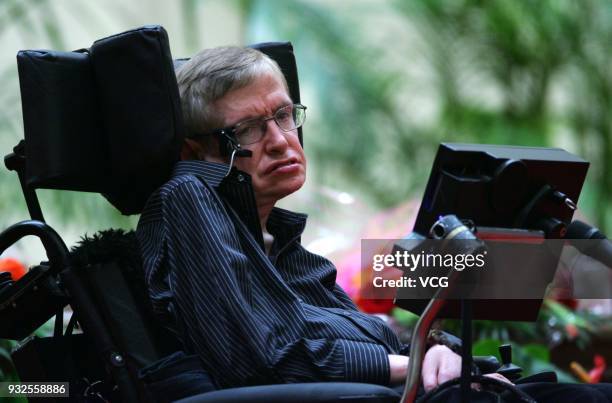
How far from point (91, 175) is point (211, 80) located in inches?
12.2

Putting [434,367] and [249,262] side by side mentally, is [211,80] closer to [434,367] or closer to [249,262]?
[249,262]

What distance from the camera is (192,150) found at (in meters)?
2.03

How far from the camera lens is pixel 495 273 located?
1569 mm

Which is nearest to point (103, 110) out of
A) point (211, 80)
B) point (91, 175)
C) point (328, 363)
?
point (91, 175)

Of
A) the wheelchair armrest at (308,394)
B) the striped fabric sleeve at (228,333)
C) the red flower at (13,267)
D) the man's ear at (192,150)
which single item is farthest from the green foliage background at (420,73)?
the wheelchair armrest at (308,394)

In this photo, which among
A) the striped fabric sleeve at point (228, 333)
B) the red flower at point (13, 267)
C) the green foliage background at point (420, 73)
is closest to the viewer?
the striped fabric sleeve at point (228, 333)

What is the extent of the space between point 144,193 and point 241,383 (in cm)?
48

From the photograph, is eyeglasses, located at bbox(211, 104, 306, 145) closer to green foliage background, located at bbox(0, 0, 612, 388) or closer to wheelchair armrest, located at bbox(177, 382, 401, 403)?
wheelchair armrest, located at bbox(177, 382, 401, 403)

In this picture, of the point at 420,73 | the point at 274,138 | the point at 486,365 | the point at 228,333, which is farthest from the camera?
the point at 420,73

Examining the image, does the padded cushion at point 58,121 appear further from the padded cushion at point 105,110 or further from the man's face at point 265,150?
the man's face at point 265,150

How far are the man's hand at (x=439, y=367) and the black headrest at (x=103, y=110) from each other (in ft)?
1.96

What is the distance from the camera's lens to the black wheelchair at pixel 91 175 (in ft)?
5.76

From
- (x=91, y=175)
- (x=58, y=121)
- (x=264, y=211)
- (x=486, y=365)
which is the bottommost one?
(x=486, y=365)

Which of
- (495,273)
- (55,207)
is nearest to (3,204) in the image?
(55,207)
